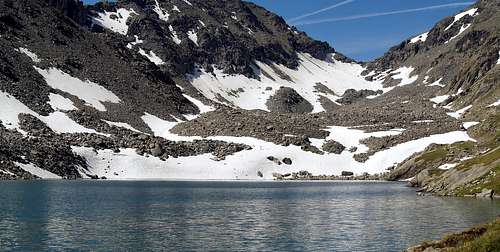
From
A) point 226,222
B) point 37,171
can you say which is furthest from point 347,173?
point 226,222

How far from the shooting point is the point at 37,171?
508 feet

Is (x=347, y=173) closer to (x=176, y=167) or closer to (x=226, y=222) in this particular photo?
(x=176, y=167)

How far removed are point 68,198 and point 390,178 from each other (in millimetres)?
111834

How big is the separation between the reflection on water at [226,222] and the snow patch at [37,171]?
2350 inches

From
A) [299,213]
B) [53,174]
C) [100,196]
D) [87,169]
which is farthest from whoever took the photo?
[87,169]

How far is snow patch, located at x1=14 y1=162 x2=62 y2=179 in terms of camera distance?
152375 millimetres

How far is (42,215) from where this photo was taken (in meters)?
67.0

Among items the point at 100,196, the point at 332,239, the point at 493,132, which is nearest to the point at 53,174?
the point at 100,196

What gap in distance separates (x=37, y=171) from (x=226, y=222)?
106 m

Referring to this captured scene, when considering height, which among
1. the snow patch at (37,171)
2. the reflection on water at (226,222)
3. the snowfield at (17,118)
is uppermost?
the snowfield at (17,118)

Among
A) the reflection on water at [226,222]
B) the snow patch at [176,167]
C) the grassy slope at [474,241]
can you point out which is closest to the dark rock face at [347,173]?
the snow patch at [176,167]

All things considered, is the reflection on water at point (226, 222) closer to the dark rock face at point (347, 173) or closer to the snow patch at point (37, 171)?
the snow patch at point (37, 171)

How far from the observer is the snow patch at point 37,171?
5999 inches

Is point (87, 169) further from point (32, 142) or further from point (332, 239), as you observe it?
point (332, 239)
